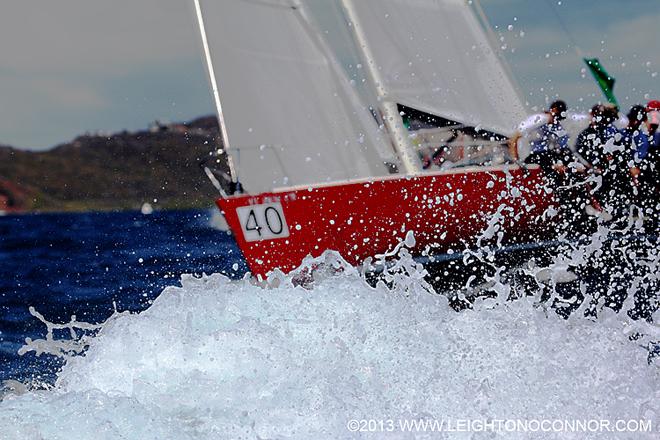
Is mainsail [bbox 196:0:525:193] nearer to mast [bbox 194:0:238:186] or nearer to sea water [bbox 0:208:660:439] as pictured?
mast [bbox 194:0:238:186]

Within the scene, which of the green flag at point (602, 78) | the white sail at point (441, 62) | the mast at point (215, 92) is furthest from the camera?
the green flag at point (602, 78)

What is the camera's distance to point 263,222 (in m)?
8.46

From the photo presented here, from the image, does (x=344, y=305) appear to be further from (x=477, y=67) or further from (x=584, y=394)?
(x=477, y=67)

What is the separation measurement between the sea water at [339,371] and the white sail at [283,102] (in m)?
3.60

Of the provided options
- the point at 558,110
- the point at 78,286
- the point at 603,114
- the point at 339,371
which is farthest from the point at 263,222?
the point at 339,371

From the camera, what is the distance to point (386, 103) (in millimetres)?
9336

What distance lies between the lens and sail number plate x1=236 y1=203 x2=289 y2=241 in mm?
8422

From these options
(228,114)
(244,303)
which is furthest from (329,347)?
(228,114)

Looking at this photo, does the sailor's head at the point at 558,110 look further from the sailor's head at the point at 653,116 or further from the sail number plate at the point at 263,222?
the sail number plate at the point at 263,222

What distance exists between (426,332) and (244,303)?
103 cm

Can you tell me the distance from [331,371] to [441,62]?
6.21m

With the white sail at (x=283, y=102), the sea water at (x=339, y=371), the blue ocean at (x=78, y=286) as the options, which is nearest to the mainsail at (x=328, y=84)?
the white sail at (x=283, y=102)

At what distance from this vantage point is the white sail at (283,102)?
8523mm

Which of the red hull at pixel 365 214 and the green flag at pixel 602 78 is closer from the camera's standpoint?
the red hull at pixel 365 214
